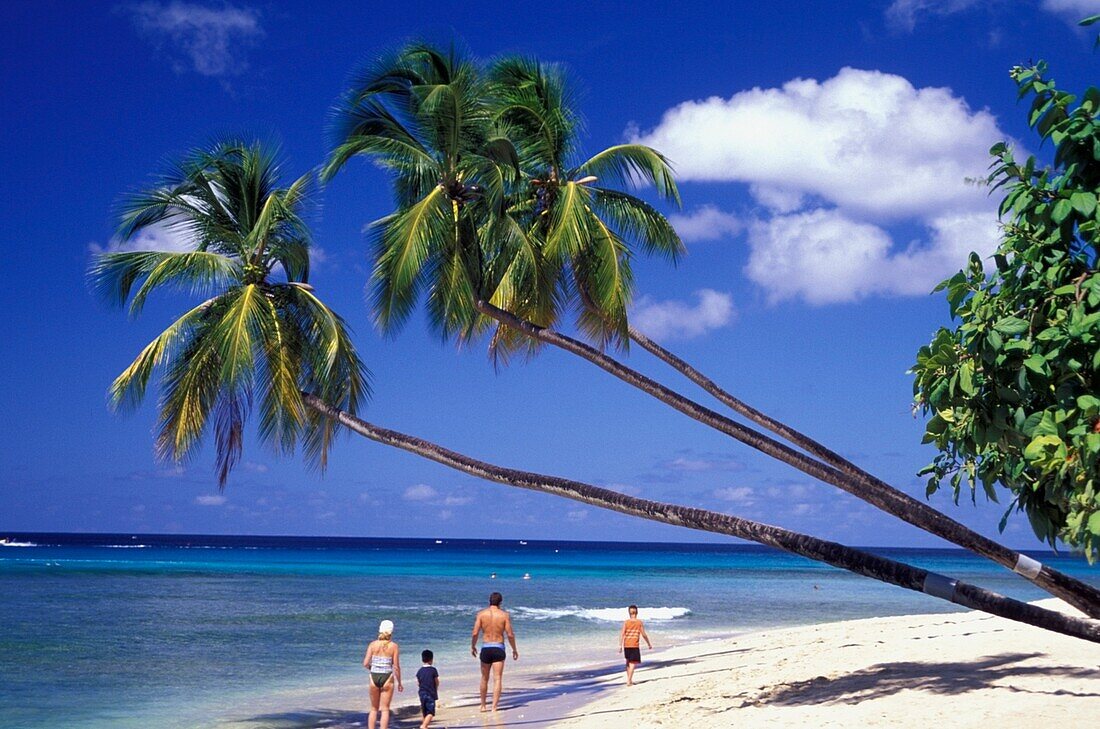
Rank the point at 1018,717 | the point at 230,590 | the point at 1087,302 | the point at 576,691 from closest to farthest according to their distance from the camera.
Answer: the point at 1087,302, the point at 1018,717, the point at 576,691, the point at 230,590

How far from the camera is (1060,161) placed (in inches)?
167

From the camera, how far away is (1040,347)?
4.21 m

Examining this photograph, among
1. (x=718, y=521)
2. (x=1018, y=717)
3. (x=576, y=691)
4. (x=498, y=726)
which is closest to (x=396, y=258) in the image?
(x=718, y=521)

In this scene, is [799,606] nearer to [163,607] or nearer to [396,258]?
[163,607]

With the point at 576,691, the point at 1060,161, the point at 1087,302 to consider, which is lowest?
the point at 576,691

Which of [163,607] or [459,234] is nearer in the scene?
[459,234]

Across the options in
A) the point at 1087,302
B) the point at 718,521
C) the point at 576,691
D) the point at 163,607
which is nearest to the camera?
the point at 1087,302

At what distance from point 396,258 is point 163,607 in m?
25.1

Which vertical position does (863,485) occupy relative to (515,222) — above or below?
below

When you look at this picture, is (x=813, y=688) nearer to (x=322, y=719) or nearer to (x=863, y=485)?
(x=863, y=485)

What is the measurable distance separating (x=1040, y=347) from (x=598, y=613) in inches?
1054

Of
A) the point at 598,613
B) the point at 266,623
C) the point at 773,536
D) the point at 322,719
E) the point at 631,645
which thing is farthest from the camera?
the point at 598,613

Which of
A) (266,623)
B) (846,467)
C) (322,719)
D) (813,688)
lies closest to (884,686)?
(813,688)

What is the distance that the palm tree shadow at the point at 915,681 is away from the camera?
32.1ft
